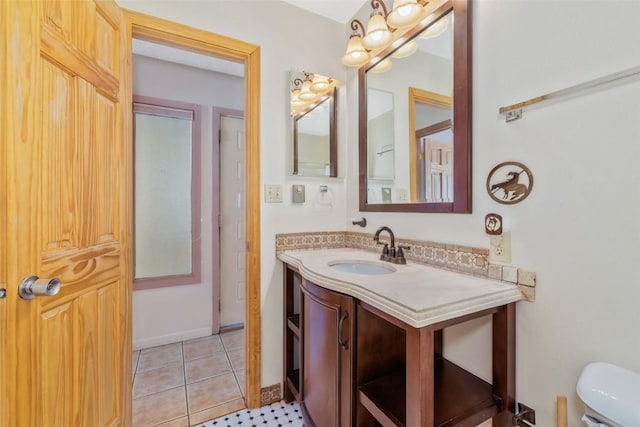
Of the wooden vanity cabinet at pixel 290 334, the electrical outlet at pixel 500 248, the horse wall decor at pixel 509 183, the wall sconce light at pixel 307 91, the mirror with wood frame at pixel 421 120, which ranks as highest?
the wall sconce light at pixel 307 91

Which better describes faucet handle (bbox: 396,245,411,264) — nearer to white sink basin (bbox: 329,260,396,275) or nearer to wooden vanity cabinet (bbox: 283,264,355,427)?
white sink basin (bbox: 329,260,396,275)

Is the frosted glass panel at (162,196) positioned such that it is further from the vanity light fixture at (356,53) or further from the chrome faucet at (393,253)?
the chrome faucet at (393,253)

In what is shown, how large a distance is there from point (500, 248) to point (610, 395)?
19.0 inches

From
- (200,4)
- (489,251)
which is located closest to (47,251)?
(200,4)

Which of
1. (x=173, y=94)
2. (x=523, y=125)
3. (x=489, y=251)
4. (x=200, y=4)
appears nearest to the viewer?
(x=523, y=125)

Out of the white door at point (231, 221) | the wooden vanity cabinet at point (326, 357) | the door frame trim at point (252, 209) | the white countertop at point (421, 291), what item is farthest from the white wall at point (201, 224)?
the white countertop at point (421, 291)

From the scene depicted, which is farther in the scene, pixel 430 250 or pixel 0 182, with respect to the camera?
pixel 430 250

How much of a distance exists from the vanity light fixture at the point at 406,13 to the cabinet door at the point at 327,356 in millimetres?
1303

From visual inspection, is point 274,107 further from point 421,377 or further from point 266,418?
point 266,418

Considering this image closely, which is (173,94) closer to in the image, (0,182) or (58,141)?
(58,141)

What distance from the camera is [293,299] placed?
167 cm

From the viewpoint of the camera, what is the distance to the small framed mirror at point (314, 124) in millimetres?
1744

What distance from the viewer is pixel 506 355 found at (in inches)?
38.7

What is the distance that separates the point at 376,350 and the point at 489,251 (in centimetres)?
59
